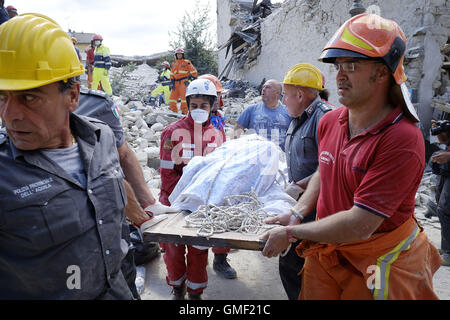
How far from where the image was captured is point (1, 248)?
1119 millimetres

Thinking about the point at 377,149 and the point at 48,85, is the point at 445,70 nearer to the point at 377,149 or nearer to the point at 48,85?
the point at 377,149

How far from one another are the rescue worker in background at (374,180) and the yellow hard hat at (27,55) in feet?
3.95

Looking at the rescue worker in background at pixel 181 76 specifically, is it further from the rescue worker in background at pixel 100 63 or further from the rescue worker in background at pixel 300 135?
the rescue worker in background at pixel 300 135

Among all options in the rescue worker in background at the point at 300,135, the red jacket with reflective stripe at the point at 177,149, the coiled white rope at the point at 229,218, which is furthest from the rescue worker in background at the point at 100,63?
the coiled white rope at the point at 229,218

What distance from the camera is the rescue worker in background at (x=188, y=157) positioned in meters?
2.89

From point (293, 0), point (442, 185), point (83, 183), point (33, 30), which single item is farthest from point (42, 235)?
point (293, 0)

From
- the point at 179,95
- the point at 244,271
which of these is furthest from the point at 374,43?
the point at 179,95

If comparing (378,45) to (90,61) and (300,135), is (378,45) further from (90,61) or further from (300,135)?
(90,61)

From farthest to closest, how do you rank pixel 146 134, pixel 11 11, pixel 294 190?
pixel 146 134
pixel 11 11
pixel 294 190

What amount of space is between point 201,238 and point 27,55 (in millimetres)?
1236

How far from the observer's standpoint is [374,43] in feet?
4.85

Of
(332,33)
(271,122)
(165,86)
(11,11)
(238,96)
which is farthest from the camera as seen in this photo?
(165,86)

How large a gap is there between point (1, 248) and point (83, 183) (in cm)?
35
